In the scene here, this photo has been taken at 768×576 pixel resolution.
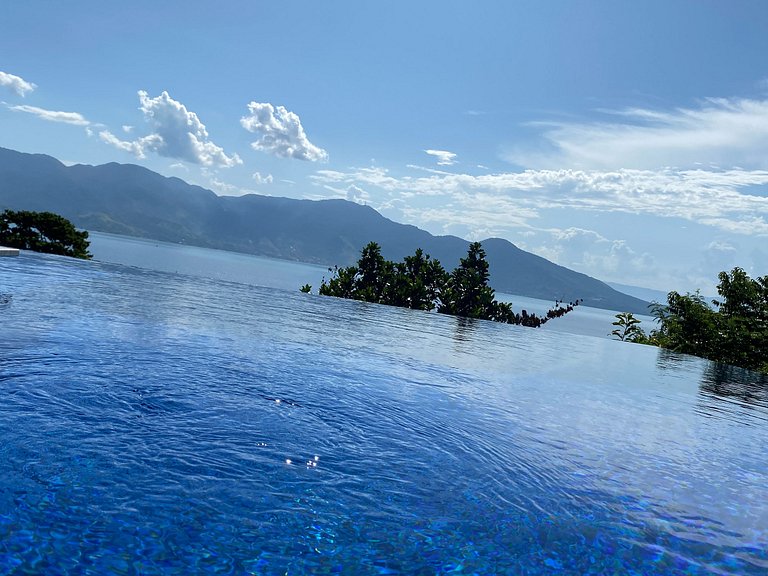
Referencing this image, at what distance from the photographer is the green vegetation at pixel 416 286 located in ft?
161

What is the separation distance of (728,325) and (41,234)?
57.1 metres

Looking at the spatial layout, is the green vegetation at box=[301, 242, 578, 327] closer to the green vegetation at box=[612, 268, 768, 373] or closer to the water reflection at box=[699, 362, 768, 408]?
the green vegetation at box=[612, 268, 768, 373]

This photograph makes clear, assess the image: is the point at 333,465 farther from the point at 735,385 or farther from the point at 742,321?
the point at 742,321

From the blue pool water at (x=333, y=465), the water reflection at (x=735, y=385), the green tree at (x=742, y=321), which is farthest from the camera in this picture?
the green tree at (x=742, y=321)

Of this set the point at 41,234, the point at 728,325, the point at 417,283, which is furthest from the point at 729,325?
the point at 41,234

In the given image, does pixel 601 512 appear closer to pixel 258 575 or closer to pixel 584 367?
pixel 258 575

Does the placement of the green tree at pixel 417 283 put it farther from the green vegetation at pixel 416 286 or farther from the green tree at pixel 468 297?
the green tree at pixel 468 297

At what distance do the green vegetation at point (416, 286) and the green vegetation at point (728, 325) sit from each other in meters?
16.9

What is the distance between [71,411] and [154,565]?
4970 mm

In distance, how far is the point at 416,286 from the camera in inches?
1914

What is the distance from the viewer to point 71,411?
877cm

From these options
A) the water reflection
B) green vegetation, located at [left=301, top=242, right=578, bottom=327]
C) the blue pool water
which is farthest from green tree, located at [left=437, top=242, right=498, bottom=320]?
the blue pool water

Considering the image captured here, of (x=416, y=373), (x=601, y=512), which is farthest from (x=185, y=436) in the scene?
(x=416, y=373)

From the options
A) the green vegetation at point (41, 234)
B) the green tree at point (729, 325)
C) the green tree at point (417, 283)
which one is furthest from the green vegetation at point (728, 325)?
the green vegetation at point (41, 234)
